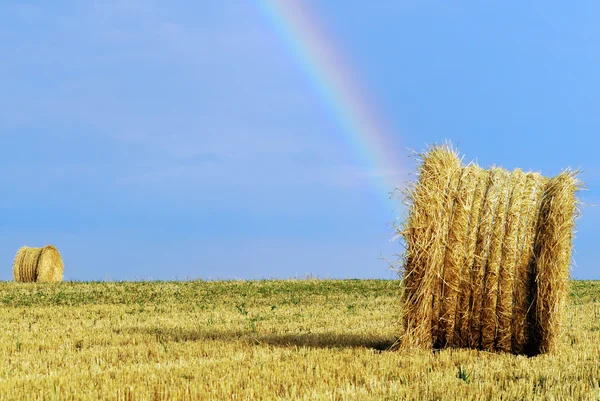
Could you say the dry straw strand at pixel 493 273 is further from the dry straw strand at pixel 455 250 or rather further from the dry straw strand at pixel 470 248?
the dry straw strand at pixel 455 250

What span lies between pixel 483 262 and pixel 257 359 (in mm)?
3287

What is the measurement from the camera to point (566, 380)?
7.46m

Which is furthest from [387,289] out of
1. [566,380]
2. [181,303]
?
[566,380]

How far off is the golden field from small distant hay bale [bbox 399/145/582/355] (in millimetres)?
398

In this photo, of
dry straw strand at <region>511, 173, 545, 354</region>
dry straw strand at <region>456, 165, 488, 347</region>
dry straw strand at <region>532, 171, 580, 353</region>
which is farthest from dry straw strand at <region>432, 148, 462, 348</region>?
dry straw strand at <region>532, 171, 580, 353</region>

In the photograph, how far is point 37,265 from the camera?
2686cm

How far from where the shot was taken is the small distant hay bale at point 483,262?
932 cm

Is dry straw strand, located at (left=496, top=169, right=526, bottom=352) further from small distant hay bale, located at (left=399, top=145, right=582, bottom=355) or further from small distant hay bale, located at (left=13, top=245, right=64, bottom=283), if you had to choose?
small distant hay bale, located at (left=13, top=245, right=64, bottom=283)

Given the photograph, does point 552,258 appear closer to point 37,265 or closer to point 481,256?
point 481,256

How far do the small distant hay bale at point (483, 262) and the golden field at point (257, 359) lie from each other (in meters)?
0.40

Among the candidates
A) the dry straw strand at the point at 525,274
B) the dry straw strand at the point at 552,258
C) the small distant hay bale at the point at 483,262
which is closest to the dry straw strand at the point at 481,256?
the small distant hay bale at the point at 483,262

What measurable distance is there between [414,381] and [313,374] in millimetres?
1089

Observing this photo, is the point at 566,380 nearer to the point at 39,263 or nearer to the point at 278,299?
the point at 278,299

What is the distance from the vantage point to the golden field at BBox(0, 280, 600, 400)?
686 centimetres
